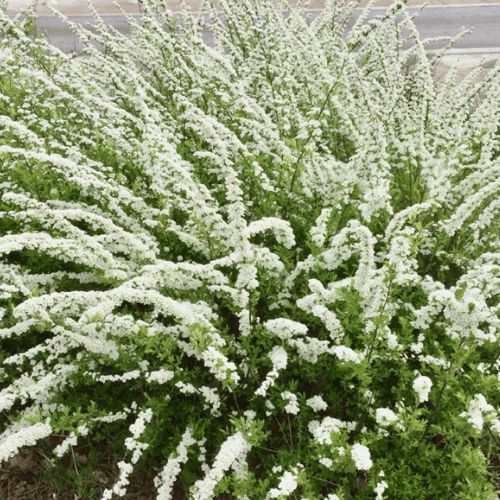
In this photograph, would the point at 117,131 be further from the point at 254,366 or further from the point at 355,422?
the point at 355,422

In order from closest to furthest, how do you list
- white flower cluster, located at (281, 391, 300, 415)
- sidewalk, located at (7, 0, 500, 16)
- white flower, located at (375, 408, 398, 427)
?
white flower, located at (375, 408, 398, 427), white flower cluster, located at (281, 391, 300, 415), sidewalk, located at (7, 0, 500, 16)

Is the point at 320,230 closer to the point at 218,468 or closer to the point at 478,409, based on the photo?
the point at 478,409

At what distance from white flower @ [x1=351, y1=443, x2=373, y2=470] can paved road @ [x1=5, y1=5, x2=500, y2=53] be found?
13.0m

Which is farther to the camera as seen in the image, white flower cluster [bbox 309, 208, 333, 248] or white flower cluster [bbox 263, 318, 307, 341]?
white flower cluster [bbox 309, 208, 333, 248]

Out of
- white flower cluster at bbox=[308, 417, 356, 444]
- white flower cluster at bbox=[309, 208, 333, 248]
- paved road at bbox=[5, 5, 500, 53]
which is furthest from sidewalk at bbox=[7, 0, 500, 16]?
white flower cluster at bbox=[308, 417, 356, 444]

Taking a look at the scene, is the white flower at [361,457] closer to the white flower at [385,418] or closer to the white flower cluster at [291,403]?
the white flower at [385,418]

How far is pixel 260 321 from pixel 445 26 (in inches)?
556

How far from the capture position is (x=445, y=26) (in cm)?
1355

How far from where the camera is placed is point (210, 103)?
530 cm

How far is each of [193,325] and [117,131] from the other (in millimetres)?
2754

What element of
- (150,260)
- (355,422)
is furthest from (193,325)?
(355,422)

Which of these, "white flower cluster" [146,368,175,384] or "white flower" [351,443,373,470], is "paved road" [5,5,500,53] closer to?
"white flower cluster" [146,368,175,384]

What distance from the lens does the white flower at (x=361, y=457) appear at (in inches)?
85.0

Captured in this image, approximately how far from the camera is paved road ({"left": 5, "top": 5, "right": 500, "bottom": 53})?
40.7 feet
